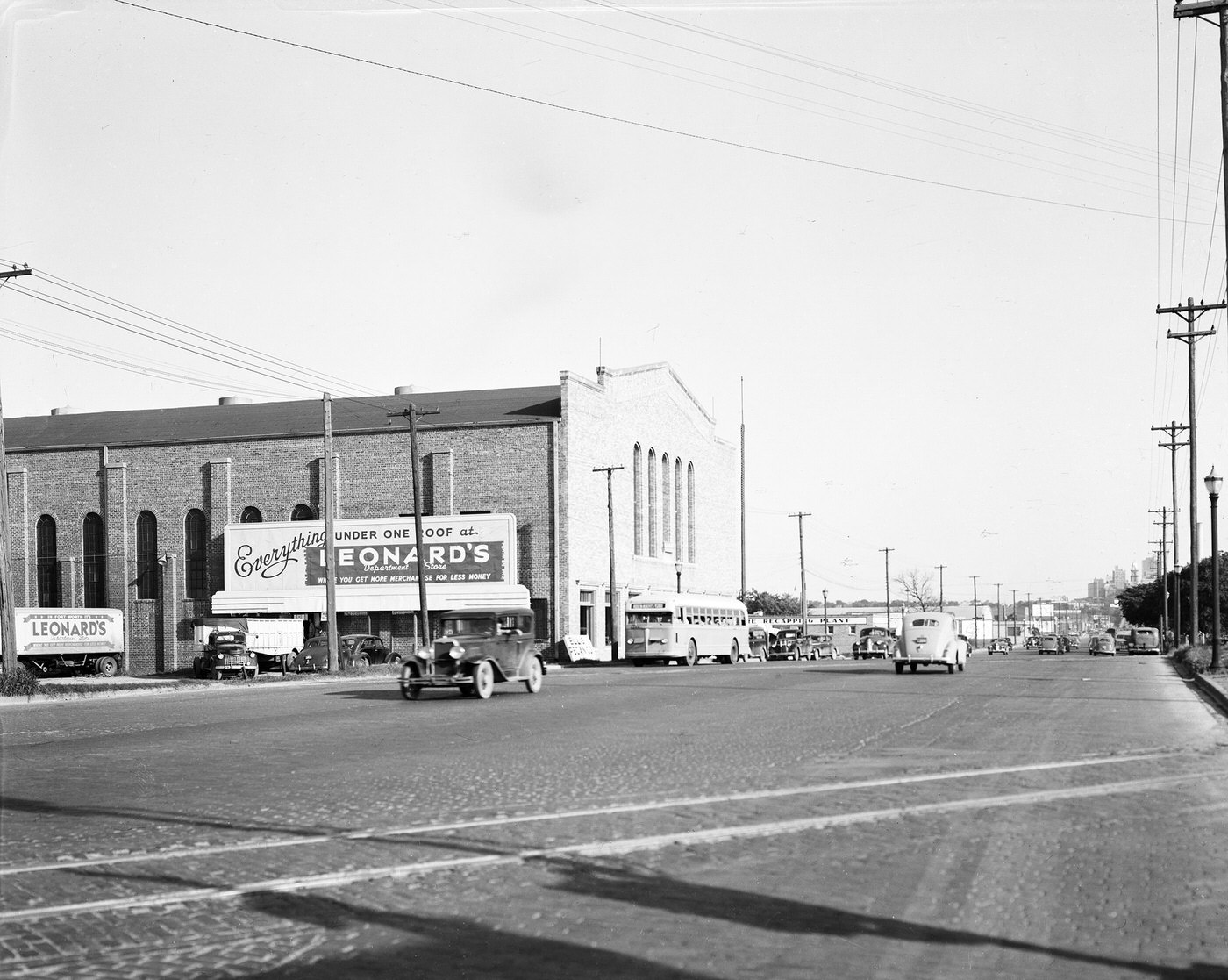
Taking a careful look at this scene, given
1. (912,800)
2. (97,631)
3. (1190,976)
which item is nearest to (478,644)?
(912,800)

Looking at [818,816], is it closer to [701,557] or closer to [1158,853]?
[1158,853]

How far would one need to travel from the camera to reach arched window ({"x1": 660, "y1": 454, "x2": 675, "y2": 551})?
7481 cm

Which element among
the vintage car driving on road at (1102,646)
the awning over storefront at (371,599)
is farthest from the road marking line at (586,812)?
the vintage car driving on road at (1102,646)

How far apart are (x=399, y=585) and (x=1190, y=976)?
57269mm

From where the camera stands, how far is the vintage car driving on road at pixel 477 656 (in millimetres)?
26750

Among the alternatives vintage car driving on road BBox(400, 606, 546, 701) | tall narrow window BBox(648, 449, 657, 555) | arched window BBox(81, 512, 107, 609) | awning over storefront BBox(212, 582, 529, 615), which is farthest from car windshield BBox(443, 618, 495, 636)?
tall narrow window BBox(648, 449, 657, 555)

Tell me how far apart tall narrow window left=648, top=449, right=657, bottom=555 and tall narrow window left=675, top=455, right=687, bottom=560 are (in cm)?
358

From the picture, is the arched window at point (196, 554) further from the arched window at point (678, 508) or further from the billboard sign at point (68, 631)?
the arched window at point (678, 508)

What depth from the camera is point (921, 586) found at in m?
185

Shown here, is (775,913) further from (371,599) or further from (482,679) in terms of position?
(371,599)

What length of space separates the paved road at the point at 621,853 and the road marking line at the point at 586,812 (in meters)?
0.04

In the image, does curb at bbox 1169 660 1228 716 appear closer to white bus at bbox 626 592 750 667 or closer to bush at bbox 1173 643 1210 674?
bush at bbox 1173 643 1210 674

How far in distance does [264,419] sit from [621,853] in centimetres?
6423

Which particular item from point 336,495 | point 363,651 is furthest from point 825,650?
point 363,651
